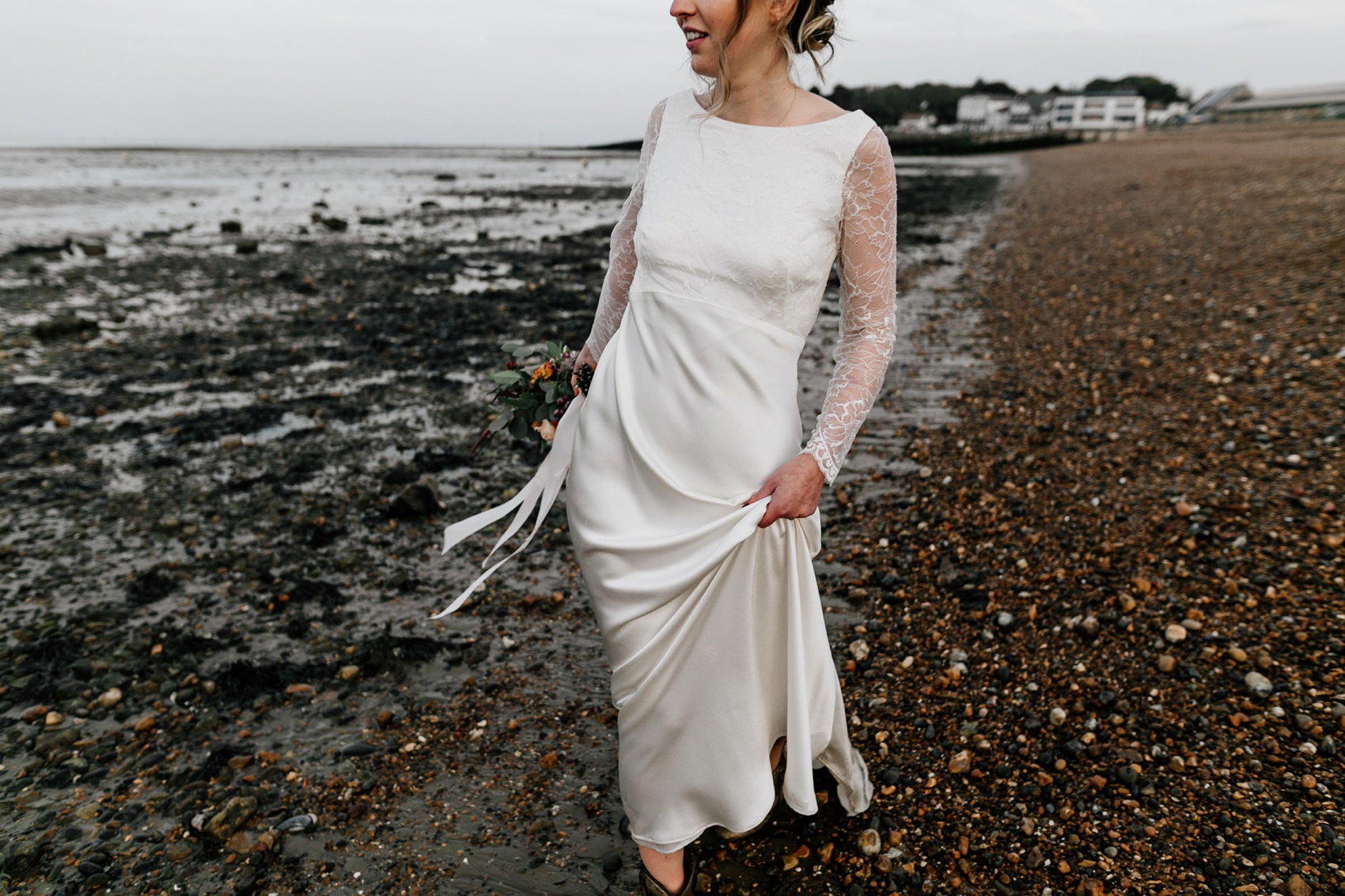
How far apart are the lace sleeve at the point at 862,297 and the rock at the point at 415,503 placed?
4639mm

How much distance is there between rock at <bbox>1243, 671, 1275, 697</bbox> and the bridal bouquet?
3496 mm

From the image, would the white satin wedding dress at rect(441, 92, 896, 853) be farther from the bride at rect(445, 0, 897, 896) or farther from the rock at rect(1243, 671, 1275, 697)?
the rock at rect(1243, 671, 1275, 697)

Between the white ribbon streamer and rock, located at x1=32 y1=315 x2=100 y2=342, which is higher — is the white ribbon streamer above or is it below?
above

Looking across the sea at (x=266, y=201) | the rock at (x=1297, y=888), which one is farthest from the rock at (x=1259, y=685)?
the sea at (x=266, y=201)

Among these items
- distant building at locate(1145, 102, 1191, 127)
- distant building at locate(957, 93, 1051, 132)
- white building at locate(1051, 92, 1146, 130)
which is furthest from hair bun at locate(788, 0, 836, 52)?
distant building at locate(1145, 102, 1191, 127)

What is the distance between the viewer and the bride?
249 centimetres

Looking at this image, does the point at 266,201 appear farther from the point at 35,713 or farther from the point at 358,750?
the point at 358,750

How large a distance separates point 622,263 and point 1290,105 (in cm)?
15893

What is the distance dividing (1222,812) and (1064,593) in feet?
5.71

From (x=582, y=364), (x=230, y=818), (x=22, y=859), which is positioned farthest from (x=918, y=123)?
(x=22, y=859)

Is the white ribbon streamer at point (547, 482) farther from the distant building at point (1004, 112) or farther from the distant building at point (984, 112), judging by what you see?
the distant building at point (984, 112)

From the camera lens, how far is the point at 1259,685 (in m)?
3.64

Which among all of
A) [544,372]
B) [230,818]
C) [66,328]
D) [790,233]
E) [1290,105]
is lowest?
[230,818]

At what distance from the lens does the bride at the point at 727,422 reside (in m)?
2.49
